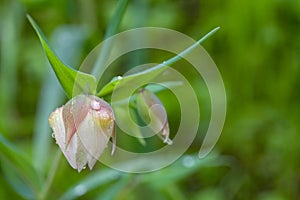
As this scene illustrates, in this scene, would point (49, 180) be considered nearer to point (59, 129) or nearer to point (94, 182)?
point (94, 182)

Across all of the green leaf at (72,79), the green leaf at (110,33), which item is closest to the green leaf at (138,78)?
the green leaf at (72,79)

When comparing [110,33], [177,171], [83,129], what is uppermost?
[110,33]

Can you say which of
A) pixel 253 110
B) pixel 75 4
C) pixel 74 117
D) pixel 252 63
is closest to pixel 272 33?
pixel 252 63

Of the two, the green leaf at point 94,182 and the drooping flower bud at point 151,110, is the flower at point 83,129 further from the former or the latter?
the green leaf at point 94,182

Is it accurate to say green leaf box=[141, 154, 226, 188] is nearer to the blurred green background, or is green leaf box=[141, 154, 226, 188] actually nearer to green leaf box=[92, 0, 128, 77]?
the blurred green background

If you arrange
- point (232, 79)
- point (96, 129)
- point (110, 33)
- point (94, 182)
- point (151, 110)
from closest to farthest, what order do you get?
1. point (96, 129)
2. point (151, 110)
3. point (110, 33)
4. point (94, 182)
5. point (232, 79)

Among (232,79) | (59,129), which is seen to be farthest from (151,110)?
(232,79)
